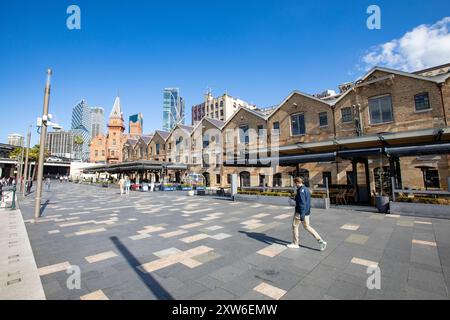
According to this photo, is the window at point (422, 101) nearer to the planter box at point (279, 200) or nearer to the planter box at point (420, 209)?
the planter box at point (420, 209)

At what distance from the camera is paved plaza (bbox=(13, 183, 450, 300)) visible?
3621 millimetres

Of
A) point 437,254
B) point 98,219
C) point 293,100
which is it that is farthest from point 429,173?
point 98,219

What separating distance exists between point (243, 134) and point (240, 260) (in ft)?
82.7

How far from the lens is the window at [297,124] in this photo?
23.4 m

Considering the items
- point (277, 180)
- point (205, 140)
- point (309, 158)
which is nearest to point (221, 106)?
point (205, 140)

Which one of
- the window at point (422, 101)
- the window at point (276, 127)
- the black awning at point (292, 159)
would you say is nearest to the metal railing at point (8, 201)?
the black awning at point (292, 159)

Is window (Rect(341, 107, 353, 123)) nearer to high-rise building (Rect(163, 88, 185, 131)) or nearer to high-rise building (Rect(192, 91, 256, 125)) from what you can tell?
high-rise building (Rect(192, 91, 256, 125))

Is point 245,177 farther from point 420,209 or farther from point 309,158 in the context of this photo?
point 420,209

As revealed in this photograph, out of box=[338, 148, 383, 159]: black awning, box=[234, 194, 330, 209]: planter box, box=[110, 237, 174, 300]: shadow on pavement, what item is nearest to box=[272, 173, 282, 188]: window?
box=[234, 194, 330, 209]: planter box
